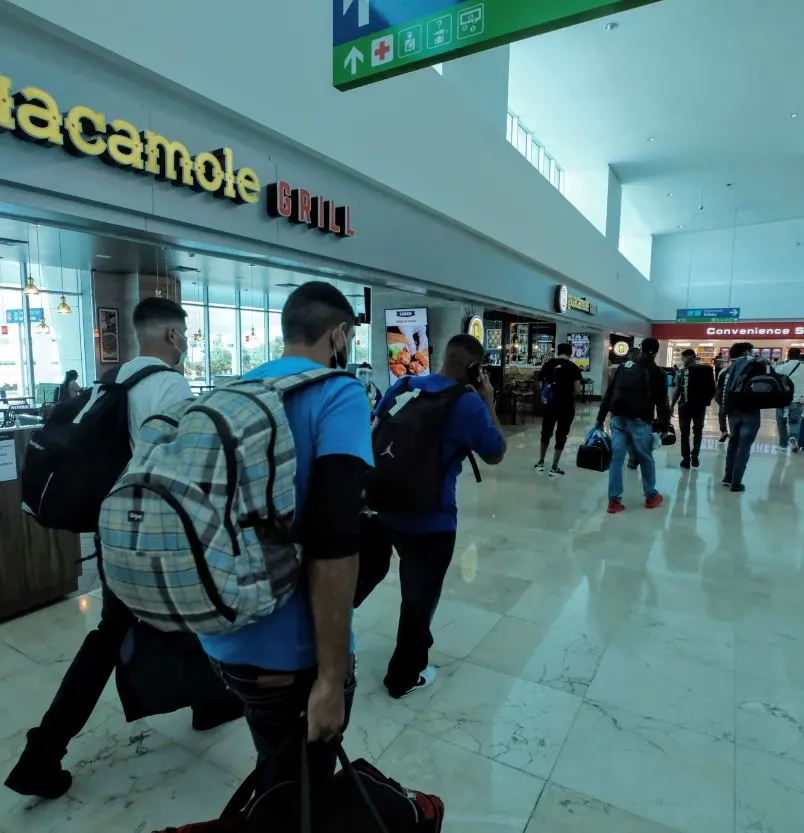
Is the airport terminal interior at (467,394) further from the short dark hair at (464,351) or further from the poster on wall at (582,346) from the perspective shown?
the poster on wall at (582,346)

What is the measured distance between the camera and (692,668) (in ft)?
8.77

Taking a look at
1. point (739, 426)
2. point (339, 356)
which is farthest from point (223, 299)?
point (339, 356)

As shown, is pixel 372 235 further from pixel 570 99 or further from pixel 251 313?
pixel 251 313

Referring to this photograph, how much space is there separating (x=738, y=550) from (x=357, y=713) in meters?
3.58

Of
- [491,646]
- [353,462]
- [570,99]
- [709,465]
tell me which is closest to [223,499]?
[353,462]

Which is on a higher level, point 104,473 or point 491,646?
point 104,473

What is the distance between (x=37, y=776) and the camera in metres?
1.84

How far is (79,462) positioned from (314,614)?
3.60ft

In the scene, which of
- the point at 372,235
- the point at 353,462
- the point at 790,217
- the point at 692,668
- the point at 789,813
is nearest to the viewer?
the point at 353,462

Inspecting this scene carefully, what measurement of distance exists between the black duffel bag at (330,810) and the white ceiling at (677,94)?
32.4 feet

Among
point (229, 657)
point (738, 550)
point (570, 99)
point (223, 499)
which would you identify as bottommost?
point (738, 550)

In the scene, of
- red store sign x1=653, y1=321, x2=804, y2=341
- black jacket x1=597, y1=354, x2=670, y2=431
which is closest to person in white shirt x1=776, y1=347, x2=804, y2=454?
black jacket x1=597, y1=354, x2=670, y2=431

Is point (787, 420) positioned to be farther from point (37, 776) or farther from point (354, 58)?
point (37, 776)

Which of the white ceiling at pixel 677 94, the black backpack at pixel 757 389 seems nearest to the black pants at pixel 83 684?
the black backpack at pixel 757 389
